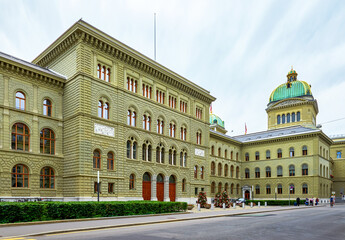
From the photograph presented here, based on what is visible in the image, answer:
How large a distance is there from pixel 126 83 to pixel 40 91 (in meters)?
10.2

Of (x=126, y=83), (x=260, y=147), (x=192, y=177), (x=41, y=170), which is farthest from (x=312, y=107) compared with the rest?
(x=41, y=170)

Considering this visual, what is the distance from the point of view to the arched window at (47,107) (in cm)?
3512

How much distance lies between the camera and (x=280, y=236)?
15.6 m

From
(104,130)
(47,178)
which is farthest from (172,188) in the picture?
(47,178)

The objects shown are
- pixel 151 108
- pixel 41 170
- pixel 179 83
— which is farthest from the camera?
pixel 179 83

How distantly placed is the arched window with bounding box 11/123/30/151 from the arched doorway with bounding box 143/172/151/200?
1524cm

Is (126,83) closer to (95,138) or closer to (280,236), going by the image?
(95,138)

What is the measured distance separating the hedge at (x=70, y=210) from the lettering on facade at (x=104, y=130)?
37.5ft

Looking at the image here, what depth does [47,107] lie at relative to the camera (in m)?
35.5

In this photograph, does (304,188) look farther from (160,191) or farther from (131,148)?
(131,148)

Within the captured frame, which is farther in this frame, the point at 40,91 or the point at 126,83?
the point at 126,83

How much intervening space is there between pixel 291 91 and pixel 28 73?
7197 centimetres

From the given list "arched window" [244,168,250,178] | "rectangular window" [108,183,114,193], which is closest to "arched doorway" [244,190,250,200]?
"arched window" [244,168,250,178]

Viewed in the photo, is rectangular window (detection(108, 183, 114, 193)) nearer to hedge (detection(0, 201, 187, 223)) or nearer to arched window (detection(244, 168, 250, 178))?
hedge (detection(0, 201, 187, 223))
